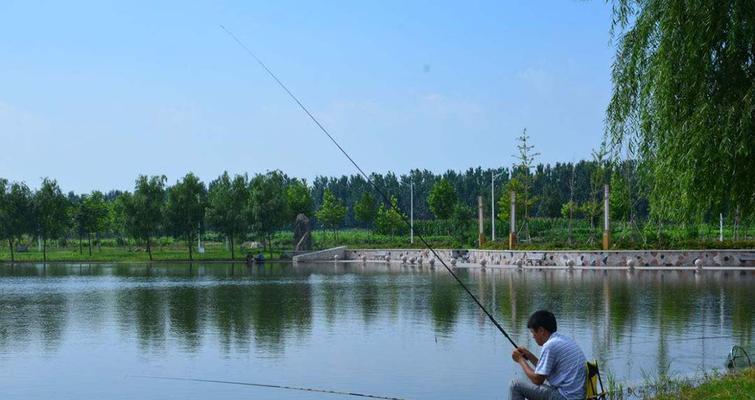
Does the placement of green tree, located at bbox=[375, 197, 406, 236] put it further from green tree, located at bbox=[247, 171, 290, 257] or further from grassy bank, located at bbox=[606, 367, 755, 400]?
grassy bank, located at bbox=[606, 367, 755, 400]

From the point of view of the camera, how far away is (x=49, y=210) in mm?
69562

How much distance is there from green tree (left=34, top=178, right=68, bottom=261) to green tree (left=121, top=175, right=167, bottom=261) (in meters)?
4.93

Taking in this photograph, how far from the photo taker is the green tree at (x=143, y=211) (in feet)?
222

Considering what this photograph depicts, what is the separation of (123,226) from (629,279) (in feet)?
141

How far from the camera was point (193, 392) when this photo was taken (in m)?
12.7

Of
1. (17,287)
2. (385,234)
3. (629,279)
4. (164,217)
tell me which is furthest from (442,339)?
(385,234)

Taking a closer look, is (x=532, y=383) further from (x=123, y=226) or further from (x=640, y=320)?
(x=123, y=226)

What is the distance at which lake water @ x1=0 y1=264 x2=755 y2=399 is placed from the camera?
13327mm

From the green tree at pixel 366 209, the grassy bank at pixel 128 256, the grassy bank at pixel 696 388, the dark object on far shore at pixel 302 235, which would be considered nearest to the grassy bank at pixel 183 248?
the grassy bank at pixel 128 256

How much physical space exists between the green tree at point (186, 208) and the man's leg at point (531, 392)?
198 ft

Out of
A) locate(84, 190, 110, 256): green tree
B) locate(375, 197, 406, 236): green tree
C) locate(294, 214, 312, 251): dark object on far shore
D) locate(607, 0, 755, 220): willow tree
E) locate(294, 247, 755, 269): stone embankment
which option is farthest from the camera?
locate(375, 197, 406, 236): green tree

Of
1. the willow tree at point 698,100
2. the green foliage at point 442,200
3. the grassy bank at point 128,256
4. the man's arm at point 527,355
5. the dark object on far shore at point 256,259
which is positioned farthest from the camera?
the green foliage at point 442,200

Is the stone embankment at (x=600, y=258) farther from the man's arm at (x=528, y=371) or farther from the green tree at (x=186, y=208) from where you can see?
the man's arm at (x=528, y=371)

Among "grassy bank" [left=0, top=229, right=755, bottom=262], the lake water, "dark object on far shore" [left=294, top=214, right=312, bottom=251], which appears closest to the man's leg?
the lake water
